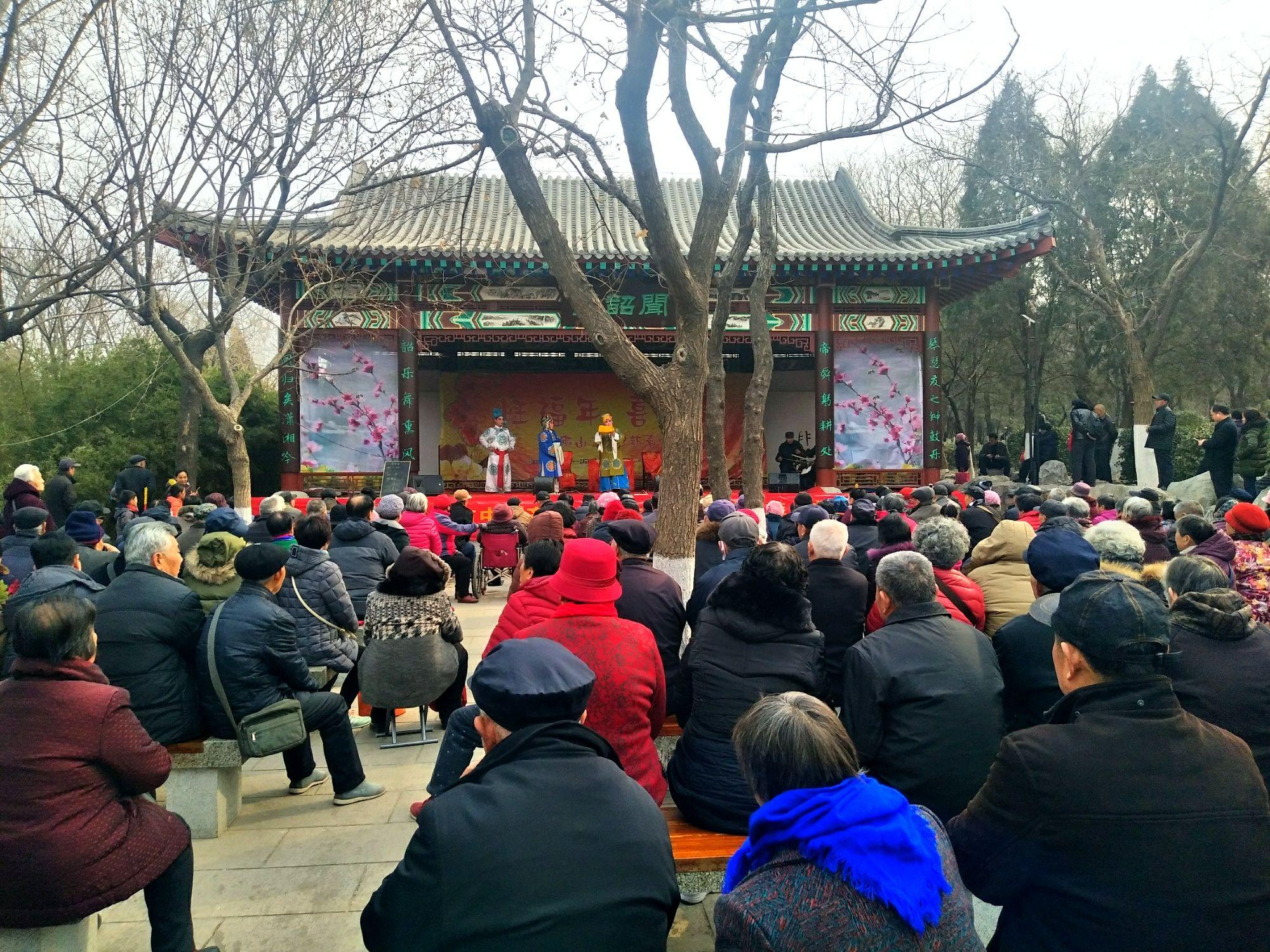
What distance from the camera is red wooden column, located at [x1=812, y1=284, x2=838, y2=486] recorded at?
51.4 feet

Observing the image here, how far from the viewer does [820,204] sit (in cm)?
1881

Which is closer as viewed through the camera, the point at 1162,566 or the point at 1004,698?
the point at 1004,698

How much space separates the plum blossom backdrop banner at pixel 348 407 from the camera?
1517 centimetres

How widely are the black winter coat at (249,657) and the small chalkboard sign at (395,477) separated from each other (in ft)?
32.7

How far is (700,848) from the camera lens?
9.82ft

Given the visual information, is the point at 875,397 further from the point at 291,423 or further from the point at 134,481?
the point at 134,481

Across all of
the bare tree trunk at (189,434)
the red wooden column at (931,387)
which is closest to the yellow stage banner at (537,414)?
the red wooden column at (931,387)

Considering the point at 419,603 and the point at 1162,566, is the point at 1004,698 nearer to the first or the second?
the point at 1162,566

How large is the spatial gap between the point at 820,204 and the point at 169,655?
56.2ft

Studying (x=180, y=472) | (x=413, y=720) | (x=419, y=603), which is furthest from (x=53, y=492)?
(x=419, y=603)

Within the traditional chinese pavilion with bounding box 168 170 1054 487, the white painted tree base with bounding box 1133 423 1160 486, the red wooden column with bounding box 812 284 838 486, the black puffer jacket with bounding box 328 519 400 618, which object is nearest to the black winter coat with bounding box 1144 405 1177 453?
the white painted tree base with bounding box 1133 423 1160 486

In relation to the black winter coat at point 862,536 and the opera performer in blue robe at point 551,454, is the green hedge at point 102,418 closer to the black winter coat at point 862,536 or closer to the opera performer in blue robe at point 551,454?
the opera performer in blue robe at point 551,454

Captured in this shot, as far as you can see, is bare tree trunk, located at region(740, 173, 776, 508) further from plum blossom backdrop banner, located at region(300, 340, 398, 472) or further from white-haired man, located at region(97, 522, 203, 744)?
white-haired man, located at region(97, 522, 203, 744)

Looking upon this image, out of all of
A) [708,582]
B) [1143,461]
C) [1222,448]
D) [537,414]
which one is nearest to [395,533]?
[708,582]
